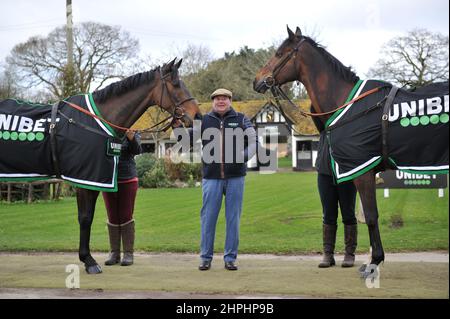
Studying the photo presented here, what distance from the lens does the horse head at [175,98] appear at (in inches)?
265

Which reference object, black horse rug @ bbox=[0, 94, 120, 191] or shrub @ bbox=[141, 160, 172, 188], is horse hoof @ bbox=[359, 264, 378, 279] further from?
shrub @ bbox=[141, 160, 172, 188]

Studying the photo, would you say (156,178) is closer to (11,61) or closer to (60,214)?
(11,61)

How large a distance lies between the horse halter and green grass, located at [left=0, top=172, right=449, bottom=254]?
287cm

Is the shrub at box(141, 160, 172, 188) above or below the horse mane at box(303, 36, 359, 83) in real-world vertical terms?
below

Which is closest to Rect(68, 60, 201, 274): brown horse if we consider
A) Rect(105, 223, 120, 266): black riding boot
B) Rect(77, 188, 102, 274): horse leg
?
Rect(77, 188, 102, 274): horse leg

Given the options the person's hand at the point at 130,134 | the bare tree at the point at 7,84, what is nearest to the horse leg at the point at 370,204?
the person's hand at the point at 130,134

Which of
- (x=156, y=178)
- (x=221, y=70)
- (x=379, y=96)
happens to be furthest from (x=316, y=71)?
(x=221, y=70)

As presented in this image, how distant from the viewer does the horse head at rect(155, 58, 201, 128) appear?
6.72 meters

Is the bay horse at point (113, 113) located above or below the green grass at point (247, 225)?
above

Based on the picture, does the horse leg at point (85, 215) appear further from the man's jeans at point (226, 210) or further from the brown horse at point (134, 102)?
the man's jeans at point (226, 210)

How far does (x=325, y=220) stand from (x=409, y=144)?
1609 mm

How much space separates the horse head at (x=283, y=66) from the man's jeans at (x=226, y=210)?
1.20 metres

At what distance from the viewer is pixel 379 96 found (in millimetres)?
6168

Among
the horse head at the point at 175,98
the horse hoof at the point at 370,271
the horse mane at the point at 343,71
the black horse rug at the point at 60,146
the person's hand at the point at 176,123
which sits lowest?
the horse hoof at the point at 370,271
